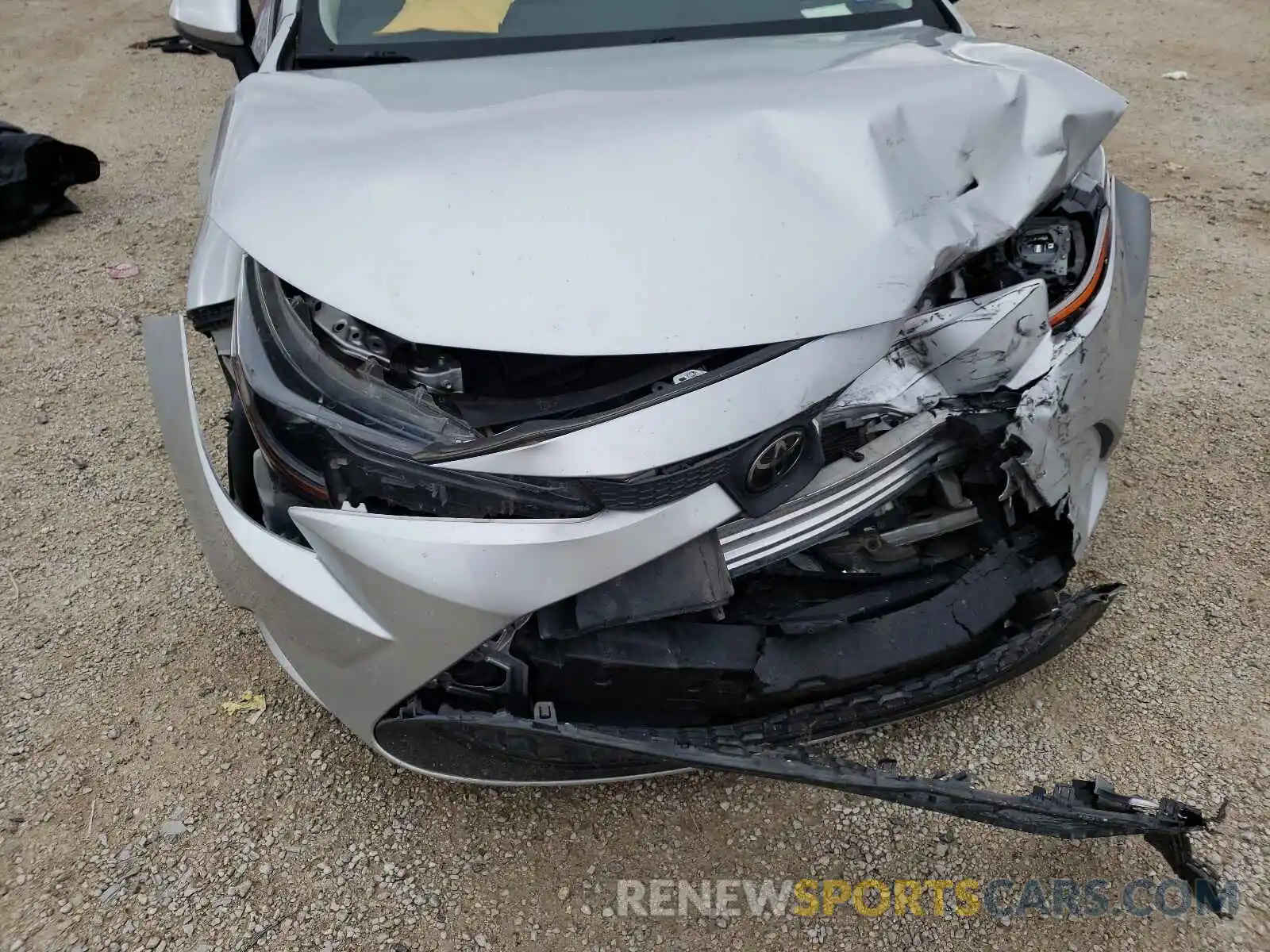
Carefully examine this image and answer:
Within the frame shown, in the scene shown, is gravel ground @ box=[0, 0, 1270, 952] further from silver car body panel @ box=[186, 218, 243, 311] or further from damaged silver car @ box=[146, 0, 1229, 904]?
silver car body panel @ box=[186, 218, 243, 311]

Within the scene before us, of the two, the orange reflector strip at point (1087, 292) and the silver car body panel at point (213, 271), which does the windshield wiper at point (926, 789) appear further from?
the silver car body panel at point (213, 271)

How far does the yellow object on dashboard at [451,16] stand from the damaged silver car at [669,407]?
0.35 m

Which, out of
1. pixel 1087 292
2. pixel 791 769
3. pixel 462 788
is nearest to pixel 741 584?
pixel 791 769

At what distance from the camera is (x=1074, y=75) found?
2141mm

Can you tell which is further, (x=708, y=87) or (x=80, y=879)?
(x=708, y=87)

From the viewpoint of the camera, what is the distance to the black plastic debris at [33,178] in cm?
437

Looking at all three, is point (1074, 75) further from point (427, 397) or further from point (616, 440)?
point (427, 397)

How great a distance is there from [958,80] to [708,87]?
1.81 feet

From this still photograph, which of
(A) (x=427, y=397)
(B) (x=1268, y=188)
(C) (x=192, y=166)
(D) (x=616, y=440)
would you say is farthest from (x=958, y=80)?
(C) (x=192, y=166)

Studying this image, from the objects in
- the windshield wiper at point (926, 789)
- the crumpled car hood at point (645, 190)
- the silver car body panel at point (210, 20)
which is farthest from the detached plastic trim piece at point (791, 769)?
the silver car body panel at point (210, 20)

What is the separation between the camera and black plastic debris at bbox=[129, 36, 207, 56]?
7008mm

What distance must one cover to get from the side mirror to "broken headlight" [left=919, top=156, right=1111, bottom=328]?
2103 mm

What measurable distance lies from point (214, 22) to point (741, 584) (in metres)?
2.22

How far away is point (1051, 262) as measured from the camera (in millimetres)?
2041
